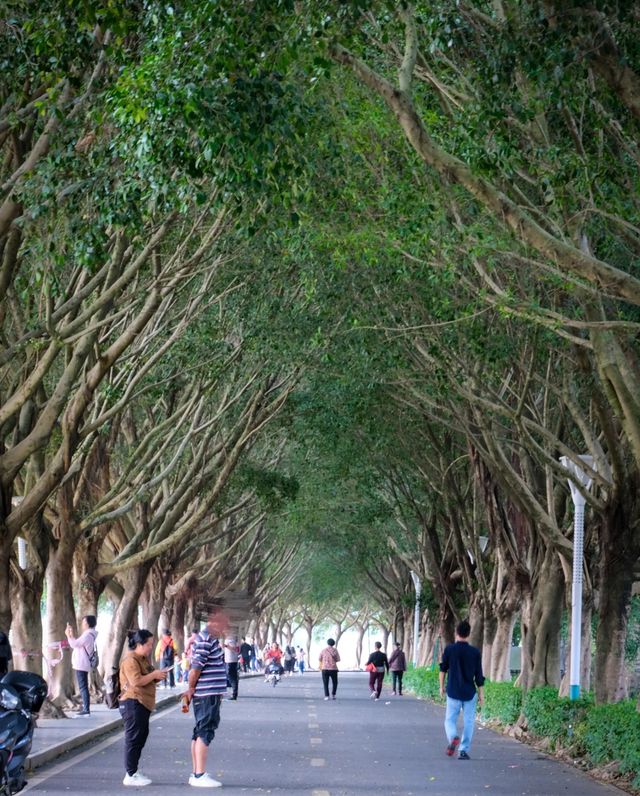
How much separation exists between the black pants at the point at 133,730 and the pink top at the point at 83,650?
31.5 ft

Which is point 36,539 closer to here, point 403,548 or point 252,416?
point 252,416

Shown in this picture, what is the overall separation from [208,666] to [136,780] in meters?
1.24

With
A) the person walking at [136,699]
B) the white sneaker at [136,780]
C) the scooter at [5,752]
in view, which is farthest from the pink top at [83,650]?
the scooter at [5,752]

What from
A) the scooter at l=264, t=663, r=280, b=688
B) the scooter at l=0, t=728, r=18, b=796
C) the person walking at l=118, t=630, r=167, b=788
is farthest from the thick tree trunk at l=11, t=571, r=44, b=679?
the scooter at l=264, t=663, r=280, b=688

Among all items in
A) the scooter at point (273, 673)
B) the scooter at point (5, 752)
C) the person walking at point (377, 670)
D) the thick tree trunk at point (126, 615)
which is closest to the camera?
the scooter at point (5, 752)

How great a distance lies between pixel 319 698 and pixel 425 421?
10733mm

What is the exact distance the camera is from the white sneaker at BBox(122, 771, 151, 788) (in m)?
12.8

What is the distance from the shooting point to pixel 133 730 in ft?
42.9

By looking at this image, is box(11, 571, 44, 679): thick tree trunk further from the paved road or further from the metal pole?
the metal pole

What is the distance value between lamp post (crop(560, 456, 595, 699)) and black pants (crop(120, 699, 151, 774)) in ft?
22.5

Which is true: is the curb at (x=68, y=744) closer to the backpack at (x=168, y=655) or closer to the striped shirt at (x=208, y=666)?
the striped shirt at (x=208, y=666)

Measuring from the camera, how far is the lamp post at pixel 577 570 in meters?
18.0

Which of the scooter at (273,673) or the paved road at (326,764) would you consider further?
the scooter at (273,673)

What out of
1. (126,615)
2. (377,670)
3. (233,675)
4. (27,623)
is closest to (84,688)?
(27,623)
